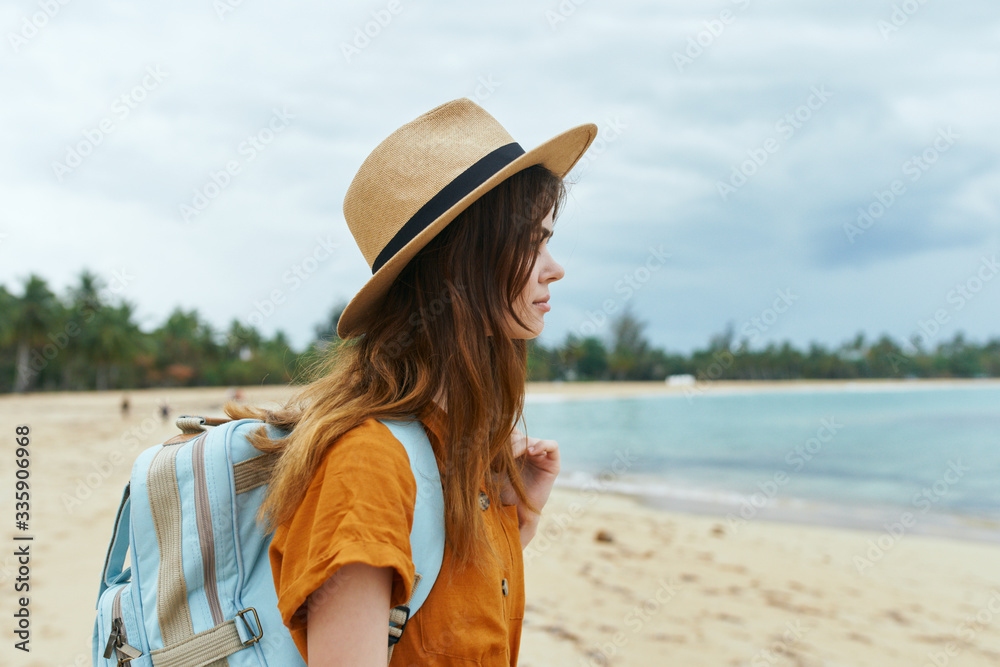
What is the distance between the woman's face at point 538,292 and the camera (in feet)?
3.92

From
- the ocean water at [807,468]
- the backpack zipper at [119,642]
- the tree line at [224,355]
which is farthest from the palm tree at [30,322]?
the backpack zipper at [119,642]

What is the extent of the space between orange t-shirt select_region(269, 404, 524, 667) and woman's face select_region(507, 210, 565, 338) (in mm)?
251

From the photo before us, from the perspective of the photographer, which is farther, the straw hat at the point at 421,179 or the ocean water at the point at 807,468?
the ocean water at the point at 807,468

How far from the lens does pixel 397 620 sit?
36.8 inches

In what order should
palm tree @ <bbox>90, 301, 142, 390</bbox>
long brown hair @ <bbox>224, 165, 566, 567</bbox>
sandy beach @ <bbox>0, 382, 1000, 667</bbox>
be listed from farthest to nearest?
palm tree @ <bbox>90, 301, 142, 390</bbox>
sandy beach @ <bbox>0, 382, 1000, 667</bbox>
long brown hair @ <bbox>224, 165, 566, 567</bbox>

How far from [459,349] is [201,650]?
637mm

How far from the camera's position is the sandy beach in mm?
3943

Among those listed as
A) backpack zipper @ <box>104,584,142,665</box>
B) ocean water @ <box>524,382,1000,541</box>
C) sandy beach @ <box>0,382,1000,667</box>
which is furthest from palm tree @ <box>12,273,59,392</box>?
backpack zipper @ <box>104,584,142,665</box>

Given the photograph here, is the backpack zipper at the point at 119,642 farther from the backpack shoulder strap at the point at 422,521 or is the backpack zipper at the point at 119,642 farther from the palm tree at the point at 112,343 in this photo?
the palm tree at the point at 112,343

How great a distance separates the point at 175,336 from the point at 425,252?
61125 mm

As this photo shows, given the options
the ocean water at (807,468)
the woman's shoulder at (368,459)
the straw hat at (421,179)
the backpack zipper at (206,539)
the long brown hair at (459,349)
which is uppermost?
the straw hat at (421,179)

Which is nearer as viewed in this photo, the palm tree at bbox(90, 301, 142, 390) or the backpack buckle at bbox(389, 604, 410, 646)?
the backpack buckle at bbox(389, 604, 410, 646)

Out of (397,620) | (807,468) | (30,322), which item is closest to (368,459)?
(397,620)

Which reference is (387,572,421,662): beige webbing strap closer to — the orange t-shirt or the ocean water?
the orange t-shirt
